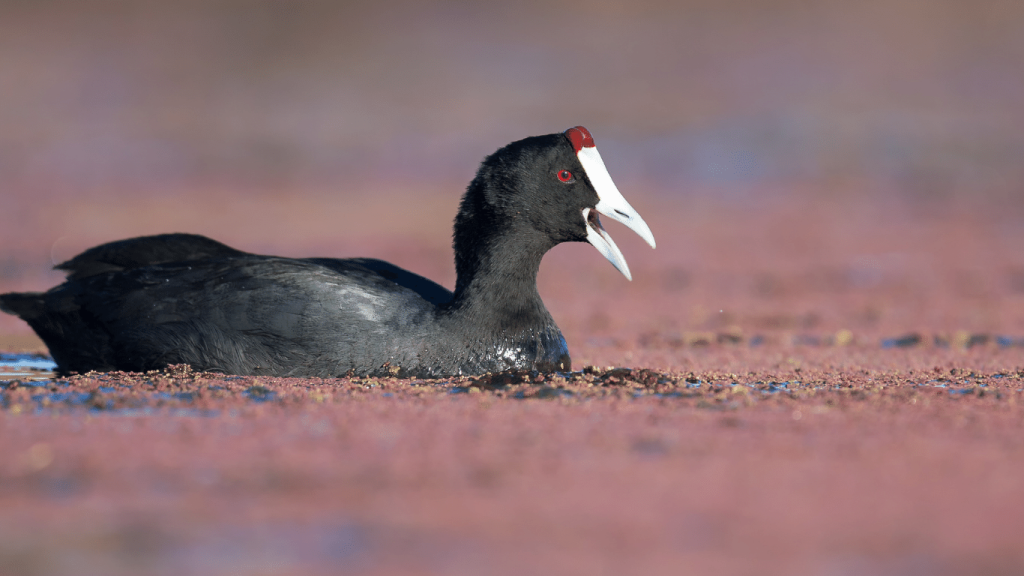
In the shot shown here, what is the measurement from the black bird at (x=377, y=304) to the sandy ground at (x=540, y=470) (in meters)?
0.19

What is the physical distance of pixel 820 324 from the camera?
26.7 feet

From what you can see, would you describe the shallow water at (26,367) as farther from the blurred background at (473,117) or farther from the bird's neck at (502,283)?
the blurred background at (473,117)

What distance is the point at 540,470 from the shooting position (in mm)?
3531

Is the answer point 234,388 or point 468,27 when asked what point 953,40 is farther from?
point 234,388

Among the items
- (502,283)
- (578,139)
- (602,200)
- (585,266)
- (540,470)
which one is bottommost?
(540,470)

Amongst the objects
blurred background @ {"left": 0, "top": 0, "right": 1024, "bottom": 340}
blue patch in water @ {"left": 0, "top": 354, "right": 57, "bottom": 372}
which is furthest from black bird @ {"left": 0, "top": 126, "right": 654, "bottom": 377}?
blurred background @ {"left": 0, "top": 0, "right": 1024, "bottom": 340}

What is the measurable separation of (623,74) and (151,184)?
9.65m

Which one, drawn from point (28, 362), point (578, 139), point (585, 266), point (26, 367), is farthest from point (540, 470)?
point (585, 266)

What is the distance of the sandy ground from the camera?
288 cm

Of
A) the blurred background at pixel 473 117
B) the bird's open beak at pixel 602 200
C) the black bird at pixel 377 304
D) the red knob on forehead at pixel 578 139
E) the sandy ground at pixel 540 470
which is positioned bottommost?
the sandy ground at pixel 540 470

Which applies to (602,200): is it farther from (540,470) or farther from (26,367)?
(26,367)

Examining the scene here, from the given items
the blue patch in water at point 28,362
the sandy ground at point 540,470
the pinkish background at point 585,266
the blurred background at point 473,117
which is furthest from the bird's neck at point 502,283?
the blurred background at point 473,117

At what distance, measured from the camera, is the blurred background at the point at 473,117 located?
13438mm

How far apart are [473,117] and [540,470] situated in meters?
16.3
